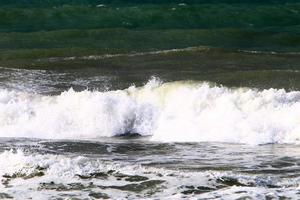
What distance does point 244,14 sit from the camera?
36781mm

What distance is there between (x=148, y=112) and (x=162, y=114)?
0.30 m

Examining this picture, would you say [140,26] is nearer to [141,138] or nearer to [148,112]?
[148,112]

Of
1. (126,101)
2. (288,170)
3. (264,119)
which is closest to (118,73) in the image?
(126,101)

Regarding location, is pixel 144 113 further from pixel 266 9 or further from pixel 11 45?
pixel 266 9

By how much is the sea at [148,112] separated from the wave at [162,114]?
0.08ft

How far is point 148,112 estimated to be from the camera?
61.4 ft

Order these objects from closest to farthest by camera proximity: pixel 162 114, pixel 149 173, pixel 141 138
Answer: pixel 149 173, pixel 141 138, pixel 162 114

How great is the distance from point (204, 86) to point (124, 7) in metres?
19.2

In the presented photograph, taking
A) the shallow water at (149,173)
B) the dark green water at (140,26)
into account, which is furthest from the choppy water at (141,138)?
the dark green water at (140,26)

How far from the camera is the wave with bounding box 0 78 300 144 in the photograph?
17.3 metres

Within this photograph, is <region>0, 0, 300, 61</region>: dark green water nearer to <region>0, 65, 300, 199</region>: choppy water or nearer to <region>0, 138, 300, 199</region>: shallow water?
<region>0, 65, 300, 199</region>: choppy water

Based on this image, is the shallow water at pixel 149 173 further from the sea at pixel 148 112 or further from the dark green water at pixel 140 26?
the dark green water at pixel 140 26

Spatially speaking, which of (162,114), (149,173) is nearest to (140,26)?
(162,114)

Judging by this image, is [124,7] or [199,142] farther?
[124,7]
